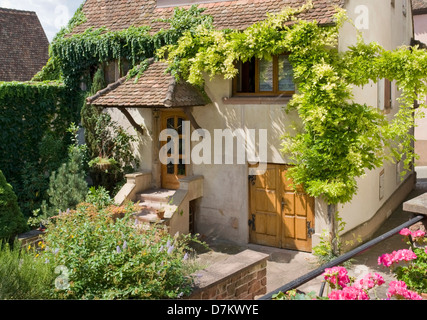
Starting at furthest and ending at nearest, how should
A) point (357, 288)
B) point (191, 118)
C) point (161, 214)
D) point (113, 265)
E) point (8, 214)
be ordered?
point (191, 118) < point (161, 214) < point (8, 214) < point (113, 265) < point (357, 288)

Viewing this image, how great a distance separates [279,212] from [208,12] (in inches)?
208

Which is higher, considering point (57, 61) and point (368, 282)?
point (57, 61)

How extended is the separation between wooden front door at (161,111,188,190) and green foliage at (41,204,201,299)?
639 cm

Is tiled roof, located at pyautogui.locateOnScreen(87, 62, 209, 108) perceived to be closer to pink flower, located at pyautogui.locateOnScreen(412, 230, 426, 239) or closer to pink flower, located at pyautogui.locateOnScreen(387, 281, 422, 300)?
pink flower, located at pyautogui.locateOnScreen(412, 230, 426, 239)

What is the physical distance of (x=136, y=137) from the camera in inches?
516

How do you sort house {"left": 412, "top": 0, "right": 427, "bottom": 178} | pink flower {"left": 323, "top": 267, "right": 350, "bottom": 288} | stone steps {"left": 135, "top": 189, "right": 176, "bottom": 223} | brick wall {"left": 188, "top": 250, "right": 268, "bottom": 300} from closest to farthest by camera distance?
pink flower {"left": 323, "top": 267, "right": 350, "bottom": 288} → brick wall {"left": 188, "top": 250, "right": 268, "bottom": 300} → stone steps {"left": 135, "top": 189, "right": 176, "bottom": 223} → house {"left": 412, "top": 0, "right": 427, "bottom": 178}

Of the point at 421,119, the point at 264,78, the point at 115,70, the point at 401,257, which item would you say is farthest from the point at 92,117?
the point at 421,119

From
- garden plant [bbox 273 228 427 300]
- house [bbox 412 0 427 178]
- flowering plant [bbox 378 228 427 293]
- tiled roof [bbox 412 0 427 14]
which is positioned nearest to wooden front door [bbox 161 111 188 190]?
garden plant [bbox 273 228 427 300]

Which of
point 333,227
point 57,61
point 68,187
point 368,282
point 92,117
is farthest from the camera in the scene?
point 57,61

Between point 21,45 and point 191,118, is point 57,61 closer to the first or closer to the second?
point 191,118

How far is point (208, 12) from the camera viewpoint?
12266 mm

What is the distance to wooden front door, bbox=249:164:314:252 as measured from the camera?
1111 cm

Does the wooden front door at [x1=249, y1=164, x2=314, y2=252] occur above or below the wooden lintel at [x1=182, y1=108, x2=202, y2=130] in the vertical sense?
below

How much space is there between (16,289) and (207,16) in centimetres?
Result: 844
